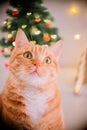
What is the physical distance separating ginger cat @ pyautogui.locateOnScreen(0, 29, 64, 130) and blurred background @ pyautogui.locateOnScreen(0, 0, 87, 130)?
0.07 m

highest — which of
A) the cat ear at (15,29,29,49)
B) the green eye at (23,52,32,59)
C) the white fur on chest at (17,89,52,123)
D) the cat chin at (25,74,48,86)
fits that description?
the cat ear at (15,29,29,49)

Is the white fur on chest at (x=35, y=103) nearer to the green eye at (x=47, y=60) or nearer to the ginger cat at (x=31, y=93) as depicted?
the ginger cat at (x=31, y=93)

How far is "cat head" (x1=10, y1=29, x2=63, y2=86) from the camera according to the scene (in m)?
1.48

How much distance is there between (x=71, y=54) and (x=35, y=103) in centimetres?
41

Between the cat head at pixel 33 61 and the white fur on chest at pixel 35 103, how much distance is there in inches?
2.5

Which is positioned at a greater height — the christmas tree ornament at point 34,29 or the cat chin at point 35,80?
the christmas tree ornament at point 34,29

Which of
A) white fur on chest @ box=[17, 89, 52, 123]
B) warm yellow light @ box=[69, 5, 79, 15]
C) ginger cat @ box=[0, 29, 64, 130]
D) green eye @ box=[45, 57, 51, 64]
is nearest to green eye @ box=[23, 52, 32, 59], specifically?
ginger cat @ box=[0, 29, 64, 130]

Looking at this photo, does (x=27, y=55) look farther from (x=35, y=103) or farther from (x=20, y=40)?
(x=35, y=103)

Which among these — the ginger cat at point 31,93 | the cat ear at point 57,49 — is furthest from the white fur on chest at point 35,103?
the cat ear at point 57,49

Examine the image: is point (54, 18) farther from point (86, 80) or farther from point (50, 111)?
point (50, 111)

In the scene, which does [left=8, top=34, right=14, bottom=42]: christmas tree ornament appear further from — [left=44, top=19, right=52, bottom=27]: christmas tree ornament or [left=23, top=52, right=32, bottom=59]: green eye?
[left=44, top=19, right=52, bottom=27]: christmas tree ornament

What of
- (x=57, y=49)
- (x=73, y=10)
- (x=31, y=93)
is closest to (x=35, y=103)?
(x=31, y=93)

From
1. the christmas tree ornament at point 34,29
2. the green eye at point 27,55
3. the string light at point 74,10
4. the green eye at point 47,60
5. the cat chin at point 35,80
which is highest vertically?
the string light at point 74,10

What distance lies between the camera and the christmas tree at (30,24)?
157cm
